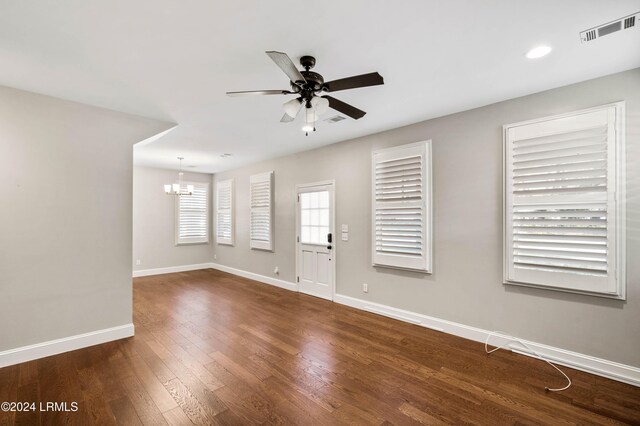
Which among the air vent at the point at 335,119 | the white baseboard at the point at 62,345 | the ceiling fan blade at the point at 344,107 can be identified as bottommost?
the white baseboard at the point at 62,345

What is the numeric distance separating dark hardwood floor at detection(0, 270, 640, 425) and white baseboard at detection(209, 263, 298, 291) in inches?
74.3

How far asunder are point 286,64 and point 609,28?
2300mm

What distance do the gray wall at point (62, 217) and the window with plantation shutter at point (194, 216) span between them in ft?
13.9

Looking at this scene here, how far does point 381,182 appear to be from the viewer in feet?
13.9

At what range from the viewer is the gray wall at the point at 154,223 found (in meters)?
6.93

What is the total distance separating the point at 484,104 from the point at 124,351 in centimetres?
498

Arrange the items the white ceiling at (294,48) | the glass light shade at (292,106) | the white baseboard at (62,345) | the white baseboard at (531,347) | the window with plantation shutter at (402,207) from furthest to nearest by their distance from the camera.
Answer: the window with plantation shutter at (402,207) → the white baseboard at (62,345) → the white baseboard at (531,347) → the glass light shade at (292,106) → the white ceiling at (294,48)

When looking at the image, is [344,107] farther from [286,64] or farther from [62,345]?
[62,345]

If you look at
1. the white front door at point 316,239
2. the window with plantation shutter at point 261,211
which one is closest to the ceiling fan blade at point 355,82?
the white front door at point 316,239

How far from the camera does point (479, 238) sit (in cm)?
334

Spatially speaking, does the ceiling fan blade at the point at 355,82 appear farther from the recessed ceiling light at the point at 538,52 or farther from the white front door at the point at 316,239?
the white front door at the point at 316,239

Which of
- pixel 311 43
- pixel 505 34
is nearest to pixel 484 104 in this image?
pixel 505 34

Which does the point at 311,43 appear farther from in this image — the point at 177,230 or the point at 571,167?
the point at 177,230

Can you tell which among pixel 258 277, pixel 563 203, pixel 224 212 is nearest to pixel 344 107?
pixel 563 203
